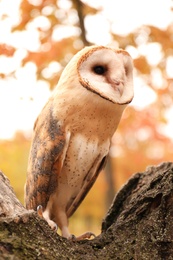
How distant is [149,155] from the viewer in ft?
20.1

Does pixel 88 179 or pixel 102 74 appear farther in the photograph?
pixel 88 179

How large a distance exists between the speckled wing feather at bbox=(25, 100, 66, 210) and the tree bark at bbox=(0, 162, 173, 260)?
1.02 feet

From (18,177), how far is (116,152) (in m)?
1.46

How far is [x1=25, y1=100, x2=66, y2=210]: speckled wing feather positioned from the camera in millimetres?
1764

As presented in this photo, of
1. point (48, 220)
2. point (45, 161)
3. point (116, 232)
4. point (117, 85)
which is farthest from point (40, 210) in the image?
point (117, 85)

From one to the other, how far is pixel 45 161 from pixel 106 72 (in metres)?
0.46

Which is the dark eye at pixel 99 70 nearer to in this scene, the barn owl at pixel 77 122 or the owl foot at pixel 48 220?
the barn owl at pixel 77 122

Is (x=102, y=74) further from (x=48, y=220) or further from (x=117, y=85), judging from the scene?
(x=48, y=220)

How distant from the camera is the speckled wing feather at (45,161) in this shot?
69.4 inches

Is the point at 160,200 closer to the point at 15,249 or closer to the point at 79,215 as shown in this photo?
the point at 15,249

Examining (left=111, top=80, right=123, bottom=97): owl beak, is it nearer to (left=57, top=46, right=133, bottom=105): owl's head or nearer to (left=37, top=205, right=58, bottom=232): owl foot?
(left=57, top=46, right=133, bottom=105): owl's head

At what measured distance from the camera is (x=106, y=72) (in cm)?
183

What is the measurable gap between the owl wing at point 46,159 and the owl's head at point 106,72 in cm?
23

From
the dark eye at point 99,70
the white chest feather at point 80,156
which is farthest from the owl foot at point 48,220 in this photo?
the dark eye at point 99,70
